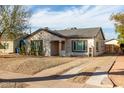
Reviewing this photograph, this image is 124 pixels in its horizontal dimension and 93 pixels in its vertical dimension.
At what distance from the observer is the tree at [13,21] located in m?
28.5

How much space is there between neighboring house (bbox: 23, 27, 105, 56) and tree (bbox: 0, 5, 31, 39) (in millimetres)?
2836

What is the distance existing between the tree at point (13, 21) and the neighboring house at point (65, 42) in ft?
9.31

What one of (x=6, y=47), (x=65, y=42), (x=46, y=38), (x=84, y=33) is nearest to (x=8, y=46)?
(x=6, y=47)

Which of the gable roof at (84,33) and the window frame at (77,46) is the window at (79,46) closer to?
the window frame at (77,46)

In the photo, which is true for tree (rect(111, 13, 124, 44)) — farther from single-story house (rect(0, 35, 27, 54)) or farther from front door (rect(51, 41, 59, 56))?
single-story house (rect(0, 35, 27, 54))

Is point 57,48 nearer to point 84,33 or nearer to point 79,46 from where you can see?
point 79,46

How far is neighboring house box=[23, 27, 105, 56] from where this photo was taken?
2994cm

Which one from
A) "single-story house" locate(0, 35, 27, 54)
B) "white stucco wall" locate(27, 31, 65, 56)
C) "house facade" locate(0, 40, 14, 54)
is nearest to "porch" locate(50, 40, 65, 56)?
"white stucco wall" locate(27, 31, 65, 56)

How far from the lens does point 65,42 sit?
102 feet

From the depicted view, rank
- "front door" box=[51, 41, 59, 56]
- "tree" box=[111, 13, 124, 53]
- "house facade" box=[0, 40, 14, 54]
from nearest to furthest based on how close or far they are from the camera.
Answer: "tree" box=[111, 13, 124, 53] < "front door" box=[51, 41, 59, 56] < "house facade" box=[0, 40, 14, 54]

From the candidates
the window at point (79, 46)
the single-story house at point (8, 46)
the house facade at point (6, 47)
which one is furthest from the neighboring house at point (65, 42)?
the house facade at point (6, 47)

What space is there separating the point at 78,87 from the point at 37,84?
5.83 feet

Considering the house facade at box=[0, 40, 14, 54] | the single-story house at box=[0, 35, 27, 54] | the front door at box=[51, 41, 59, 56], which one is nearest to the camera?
the front door at box=[51, 41, 59, 56]
